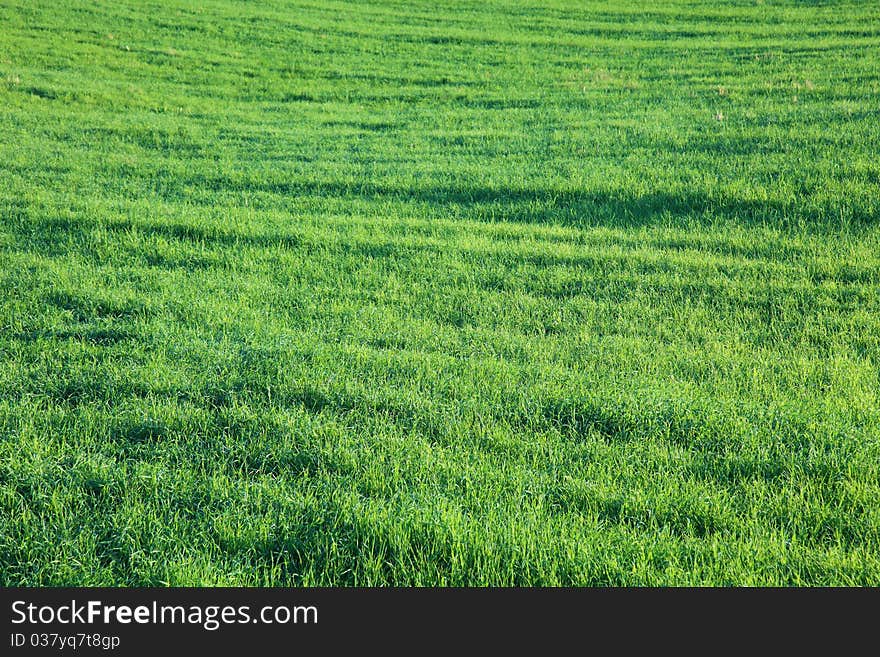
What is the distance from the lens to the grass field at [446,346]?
299 centimetres

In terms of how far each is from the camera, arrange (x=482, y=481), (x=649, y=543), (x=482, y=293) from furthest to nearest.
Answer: (x=482, y=293) < (x=482, y=481) < (x=649, y=543)

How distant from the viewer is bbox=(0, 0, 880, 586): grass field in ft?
9.81

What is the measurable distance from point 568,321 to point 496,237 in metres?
2.32

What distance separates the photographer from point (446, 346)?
4.94 meters

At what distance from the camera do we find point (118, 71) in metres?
16.8

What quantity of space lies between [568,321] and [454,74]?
1398cm

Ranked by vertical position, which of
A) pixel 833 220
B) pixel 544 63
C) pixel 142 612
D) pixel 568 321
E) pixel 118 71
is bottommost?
pixel 142 612

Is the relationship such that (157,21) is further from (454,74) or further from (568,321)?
(568,321)

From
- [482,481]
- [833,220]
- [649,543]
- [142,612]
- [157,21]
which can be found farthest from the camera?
[157,21]

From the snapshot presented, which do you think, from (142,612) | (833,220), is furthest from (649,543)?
(833,220)

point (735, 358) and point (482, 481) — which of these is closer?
point (482, 481)

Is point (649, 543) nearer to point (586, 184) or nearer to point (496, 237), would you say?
point (496, 237)

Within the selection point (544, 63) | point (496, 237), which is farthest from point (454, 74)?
point (496, 237)

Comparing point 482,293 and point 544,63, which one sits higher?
point 544,63
